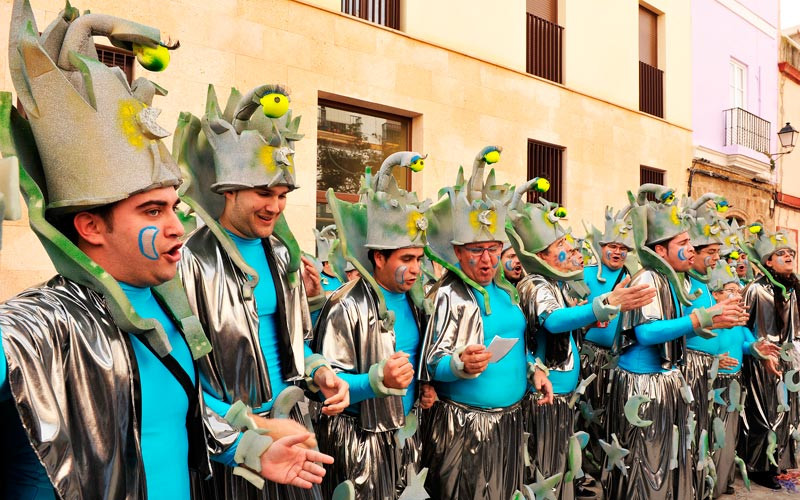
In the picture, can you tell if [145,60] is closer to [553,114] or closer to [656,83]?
[553,114]

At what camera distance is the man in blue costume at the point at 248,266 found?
104 inches

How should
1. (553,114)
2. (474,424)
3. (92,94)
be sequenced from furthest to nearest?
(553,114) → (474,424) → (92,94)

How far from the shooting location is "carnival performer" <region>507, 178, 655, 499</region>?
480 centimetres

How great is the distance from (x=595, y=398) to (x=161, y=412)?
213 inches

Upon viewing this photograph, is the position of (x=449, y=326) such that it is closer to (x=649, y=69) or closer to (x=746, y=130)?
(x=649, y=69)

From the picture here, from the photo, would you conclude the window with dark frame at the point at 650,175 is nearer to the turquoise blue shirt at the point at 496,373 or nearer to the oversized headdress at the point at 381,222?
the turquoise blue shirt at the point at 496,373

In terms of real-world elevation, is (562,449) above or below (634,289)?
below

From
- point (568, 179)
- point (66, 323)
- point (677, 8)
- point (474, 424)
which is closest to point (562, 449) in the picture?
point (474, 424)

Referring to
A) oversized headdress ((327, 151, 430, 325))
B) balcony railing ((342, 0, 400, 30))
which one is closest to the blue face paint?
oversized headdress ((327, 151, 430, 325))

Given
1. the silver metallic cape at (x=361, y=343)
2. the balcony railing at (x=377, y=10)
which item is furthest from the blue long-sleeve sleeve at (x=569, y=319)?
the balcony railing at (x=377, y=10)

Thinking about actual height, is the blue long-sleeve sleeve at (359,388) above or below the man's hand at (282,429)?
below

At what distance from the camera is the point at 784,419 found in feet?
23.9

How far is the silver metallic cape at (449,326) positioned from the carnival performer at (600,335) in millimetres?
2102

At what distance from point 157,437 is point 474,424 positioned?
232 centimetres
